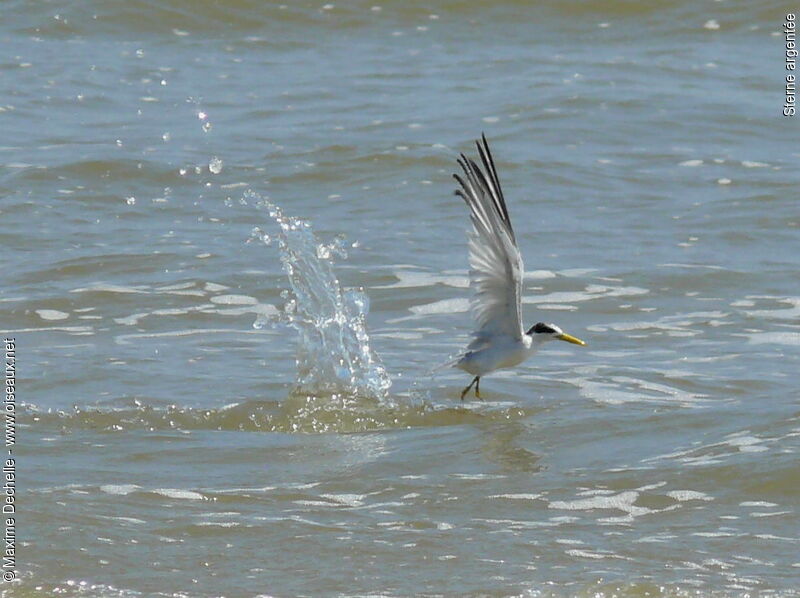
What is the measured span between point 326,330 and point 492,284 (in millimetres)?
1267

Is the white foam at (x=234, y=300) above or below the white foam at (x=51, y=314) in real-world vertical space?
below

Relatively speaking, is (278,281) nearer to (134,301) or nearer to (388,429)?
(134,301)

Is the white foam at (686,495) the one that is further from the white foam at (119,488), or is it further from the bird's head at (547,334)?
the white foam at (119,488)

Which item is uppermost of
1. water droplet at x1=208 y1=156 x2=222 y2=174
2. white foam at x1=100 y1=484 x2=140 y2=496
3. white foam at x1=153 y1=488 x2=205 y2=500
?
water droplet at x1=208 y1=156 x2=222 y2=174

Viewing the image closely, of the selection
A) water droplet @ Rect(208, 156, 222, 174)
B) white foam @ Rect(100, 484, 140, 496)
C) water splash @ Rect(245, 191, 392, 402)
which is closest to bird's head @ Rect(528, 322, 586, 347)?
water splash @ Rect(245, 191, 392, 402)

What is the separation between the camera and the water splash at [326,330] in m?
7.97

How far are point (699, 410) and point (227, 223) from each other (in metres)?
4.81

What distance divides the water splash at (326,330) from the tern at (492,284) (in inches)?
22.4

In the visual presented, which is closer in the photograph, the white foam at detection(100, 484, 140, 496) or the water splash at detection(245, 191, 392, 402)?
the white foam at detection(100, 484, 140, 496)

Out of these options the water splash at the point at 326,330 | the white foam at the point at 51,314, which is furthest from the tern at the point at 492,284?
the white foam at the point at 51,314

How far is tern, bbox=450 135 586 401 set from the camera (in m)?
7.11

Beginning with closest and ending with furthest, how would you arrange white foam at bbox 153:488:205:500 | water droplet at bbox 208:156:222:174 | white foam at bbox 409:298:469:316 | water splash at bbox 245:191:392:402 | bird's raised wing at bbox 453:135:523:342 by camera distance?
white foam at bbox 153:488:205:500, bird's raised wing at bbox 453:135:523:342, water splash at bbox 245:191:392:402, white foam at bbox 409:298:469:316, water droplet at bbox 208:156:222:174

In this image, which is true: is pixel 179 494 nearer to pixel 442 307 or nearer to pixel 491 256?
pixel 491 256

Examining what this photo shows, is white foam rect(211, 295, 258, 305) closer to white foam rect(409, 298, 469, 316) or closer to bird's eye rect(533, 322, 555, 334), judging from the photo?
white foam rect(409, 298, 469, 316)
